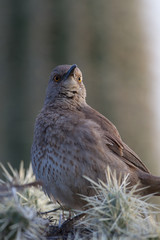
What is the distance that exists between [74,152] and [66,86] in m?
0.95

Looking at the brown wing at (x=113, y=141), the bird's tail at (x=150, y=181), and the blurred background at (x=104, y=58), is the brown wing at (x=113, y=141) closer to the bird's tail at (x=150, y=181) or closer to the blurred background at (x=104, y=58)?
the bird's tail at (x=150, y=181)

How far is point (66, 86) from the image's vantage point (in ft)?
13.3

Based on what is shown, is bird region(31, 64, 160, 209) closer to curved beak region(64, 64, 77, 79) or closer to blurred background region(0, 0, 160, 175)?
curved beak region(64, 64, 77, 79)

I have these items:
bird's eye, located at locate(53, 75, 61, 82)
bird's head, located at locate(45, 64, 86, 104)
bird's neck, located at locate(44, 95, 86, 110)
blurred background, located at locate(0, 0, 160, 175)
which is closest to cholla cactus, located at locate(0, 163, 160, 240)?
bird's neck, located at locate(44, 95, 86, 110)

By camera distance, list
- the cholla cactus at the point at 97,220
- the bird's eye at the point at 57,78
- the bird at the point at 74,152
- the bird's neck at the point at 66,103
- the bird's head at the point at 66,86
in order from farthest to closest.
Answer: the bird's eye at the point at 57,78 < the bird's head at the point at 66,86 < the bird's neck at the point at 66,103 < the bird at the point at 74,152 < the cholla cactus at the point at 97,220

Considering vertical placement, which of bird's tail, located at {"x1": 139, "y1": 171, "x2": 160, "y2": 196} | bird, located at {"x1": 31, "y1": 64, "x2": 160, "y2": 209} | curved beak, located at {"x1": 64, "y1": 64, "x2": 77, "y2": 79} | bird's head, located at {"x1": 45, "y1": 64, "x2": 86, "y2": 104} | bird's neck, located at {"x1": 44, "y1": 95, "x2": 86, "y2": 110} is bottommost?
bird's tail, located at {"x1": 139, "y1": 171, "x2": 160, "y2": 196}

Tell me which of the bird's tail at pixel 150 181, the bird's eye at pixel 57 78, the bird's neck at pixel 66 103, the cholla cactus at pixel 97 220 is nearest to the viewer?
the cholla cactus at pixel 97 220

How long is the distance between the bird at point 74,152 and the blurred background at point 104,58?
8.44ft

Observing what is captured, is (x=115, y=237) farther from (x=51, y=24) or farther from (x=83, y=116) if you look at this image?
(x=51, y=24)

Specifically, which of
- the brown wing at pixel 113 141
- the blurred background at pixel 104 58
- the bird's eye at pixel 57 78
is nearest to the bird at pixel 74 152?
the brown wing at pixel 113 141

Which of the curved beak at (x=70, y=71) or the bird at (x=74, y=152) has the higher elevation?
the curved beak at (x=70, y=71)

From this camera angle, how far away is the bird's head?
4.01 m

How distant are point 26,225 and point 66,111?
2075 millimetres

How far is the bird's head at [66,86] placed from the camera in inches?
158
